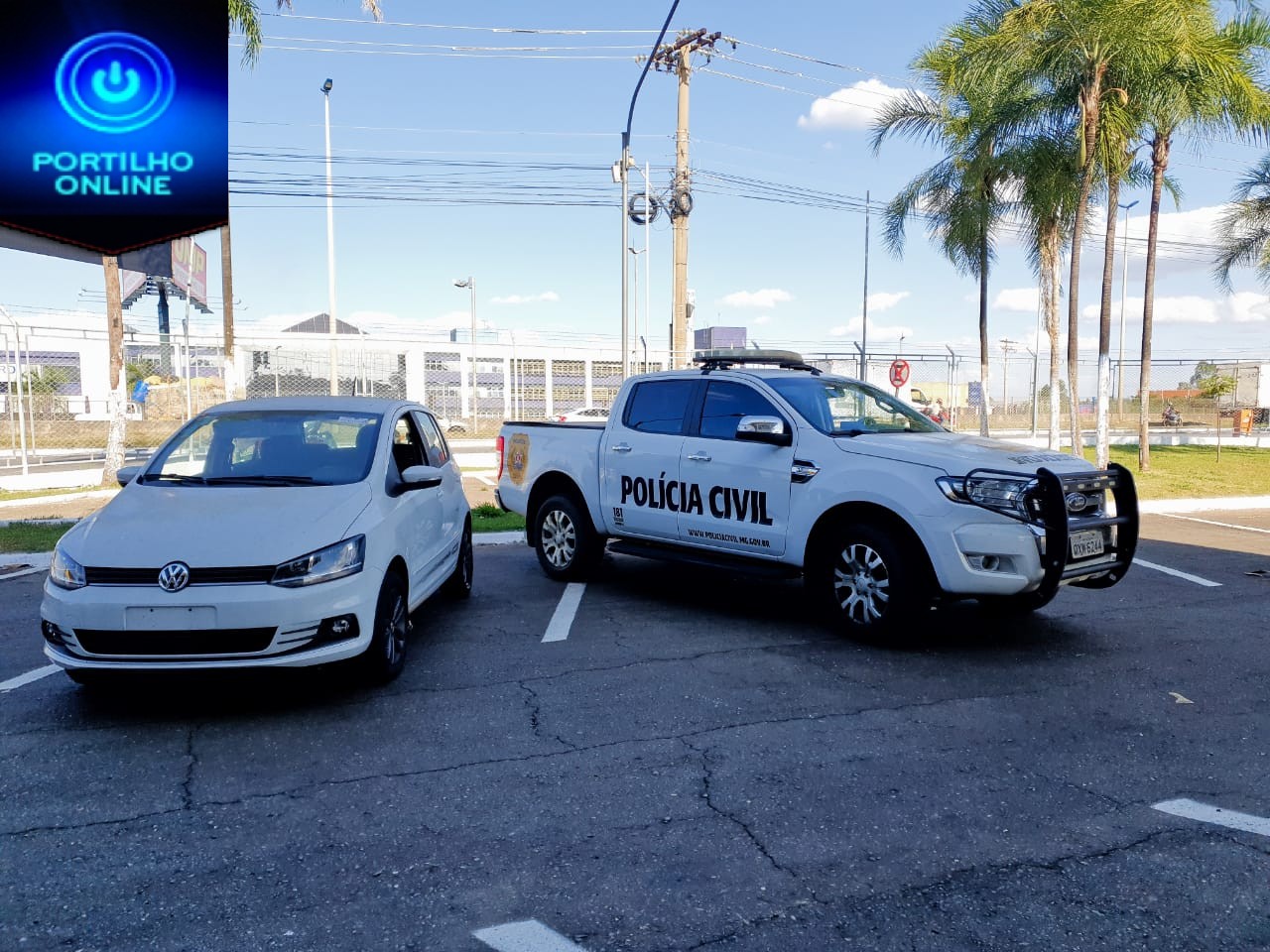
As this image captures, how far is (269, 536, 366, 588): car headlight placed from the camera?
15.3 ft

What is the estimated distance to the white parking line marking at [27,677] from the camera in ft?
17.8

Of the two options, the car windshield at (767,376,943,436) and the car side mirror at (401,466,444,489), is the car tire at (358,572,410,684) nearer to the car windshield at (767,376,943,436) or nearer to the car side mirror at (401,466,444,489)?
the car side mirror at (401,466,444,489)

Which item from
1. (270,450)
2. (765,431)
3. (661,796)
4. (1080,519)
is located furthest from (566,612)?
(1080,519)

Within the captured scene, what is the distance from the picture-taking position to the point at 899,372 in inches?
1045

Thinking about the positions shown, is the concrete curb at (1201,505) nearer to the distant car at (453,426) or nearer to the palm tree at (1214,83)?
the palm tree at (1214,83)

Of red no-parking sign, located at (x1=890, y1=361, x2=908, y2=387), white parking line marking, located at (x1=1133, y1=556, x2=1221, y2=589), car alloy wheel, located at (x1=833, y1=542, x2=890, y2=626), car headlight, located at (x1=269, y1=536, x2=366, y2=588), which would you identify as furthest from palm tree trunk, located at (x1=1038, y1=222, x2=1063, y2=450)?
car headlight, located at (x1=269, y1=536, x2=366, y2=588)

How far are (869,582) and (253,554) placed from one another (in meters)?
3.80

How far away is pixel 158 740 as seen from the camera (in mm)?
4551

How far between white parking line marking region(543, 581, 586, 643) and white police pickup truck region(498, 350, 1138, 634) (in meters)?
0.20

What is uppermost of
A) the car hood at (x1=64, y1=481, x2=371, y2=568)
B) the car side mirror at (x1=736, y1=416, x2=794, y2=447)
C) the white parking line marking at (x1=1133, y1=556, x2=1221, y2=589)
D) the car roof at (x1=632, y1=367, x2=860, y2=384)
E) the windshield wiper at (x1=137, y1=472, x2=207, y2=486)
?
the car roof at (x1=632, y1=367, x2=860, y2=384)

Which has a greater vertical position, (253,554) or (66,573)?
(253,554)

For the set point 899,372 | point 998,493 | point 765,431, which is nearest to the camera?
point 998,493

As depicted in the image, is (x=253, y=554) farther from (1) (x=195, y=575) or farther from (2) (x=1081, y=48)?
(2) (x=1081, y=48)

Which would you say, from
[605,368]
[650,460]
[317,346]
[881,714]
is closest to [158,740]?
[881,714]
